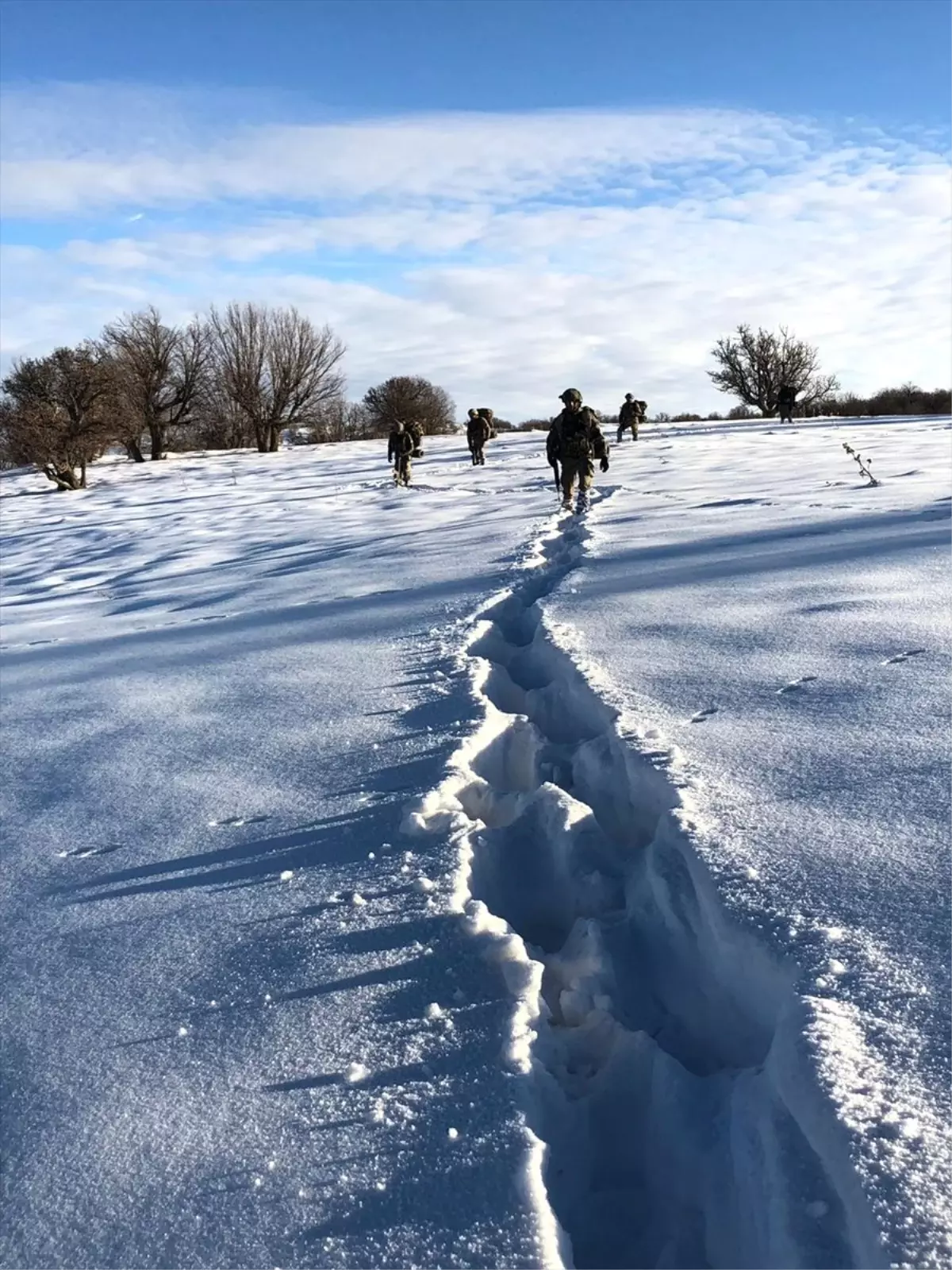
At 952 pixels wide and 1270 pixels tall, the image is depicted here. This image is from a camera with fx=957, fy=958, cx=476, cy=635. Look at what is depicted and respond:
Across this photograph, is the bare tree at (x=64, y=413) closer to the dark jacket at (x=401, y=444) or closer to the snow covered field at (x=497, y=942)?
the dark jacket at (x=401, y=444)

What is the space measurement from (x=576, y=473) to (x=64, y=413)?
65.7 ft

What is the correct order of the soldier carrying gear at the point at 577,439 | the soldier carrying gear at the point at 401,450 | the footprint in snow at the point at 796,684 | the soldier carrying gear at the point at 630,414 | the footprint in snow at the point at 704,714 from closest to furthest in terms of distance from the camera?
the footprint in snow at the point at 704,714 → the footprint in snow at the point at 796,684 → the soldier carrying gear at the point at 577,439 → the soldier carrying gear at the point at 401,450 → the soldier carrying gear at the point at 630,414

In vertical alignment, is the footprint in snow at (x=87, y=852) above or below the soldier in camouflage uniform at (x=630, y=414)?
below

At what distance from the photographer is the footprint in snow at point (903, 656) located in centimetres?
397

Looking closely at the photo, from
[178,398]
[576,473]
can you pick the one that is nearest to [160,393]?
[178,398]

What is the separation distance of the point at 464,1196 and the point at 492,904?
1.23 metres

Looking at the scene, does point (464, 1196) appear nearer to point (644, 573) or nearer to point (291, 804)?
point (291, 804)

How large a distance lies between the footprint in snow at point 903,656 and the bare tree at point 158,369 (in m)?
32.0

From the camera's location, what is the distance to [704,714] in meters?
3.70

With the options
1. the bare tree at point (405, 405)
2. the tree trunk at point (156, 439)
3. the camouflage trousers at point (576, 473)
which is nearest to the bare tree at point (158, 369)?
the tree trunk at point (156, 439)

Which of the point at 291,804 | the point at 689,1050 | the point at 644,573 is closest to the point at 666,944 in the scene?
the point at 689,1050

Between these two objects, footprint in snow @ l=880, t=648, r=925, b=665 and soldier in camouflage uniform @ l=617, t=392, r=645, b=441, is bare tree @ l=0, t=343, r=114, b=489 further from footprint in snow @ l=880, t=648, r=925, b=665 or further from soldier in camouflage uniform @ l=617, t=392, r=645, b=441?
footprint in snow @ l=880, t=648, r=925, b=665

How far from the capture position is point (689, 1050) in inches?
91.0

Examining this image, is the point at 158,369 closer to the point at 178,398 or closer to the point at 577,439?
the point at 178,398
